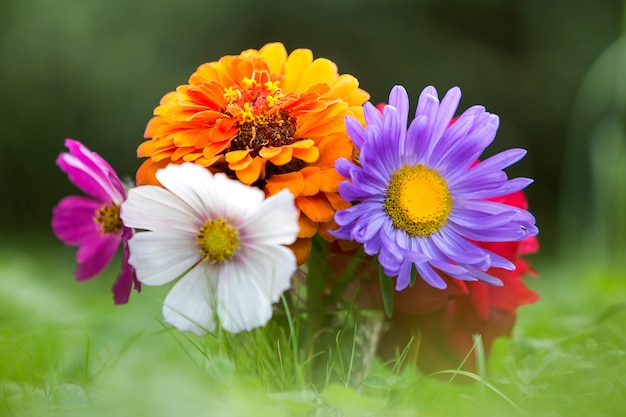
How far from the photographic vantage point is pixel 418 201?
1.62ft

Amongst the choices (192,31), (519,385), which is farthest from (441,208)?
(192,31)

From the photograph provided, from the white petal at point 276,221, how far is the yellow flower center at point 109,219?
6.1 inches

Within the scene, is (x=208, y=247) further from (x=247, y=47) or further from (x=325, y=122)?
(x=247, y=47)

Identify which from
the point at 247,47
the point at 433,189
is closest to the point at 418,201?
the point at 433,189

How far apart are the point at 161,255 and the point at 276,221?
0.08 metres

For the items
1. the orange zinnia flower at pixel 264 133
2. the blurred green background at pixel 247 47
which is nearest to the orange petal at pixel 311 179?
the orange zinnia flower at pixel 264 133

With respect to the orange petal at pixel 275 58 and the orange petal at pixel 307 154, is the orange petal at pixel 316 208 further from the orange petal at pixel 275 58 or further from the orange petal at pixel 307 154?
the orange petal at pixel 275 58

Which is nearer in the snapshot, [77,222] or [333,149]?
[333,149]

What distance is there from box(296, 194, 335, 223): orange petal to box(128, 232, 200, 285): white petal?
74 mm

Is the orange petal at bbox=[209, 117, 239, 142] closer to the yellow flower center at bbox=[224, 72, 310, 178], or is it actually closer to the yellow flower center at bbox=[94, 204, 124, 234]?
the yellow flower center at bbox=[224, 72, 310, 178]

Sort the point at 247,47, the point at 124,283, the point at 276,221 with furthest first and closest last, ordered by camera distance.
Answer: the point at 247,47
the point at 124,283
the point at 276,221

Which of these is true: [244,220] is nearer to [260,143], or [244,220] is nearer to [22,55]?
[260,143]

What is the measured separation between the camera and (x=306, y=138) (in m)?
0.50

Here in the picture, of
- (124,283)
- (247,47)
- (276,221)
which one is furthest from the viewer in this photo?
(247,47)
